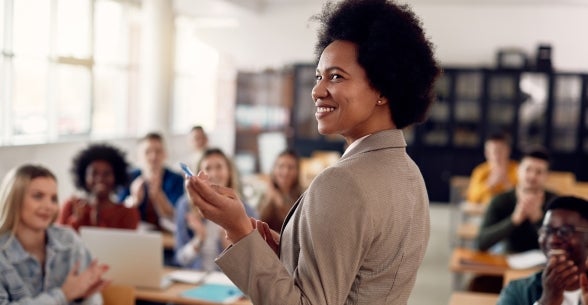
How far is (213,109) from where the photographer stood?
41.6 feet

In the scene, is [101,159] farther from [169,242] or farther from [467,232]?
[467,232]

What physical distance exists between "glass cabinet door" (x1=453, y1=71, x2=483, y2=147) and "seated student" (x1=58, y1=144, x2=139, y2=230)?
7.56 m

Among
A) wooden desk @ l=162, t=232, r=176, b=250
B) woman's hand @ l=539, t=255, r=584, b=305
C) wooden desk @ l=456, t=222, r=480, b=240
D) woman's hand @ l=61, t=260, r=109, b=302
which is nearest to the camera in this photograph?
woman's hand @ l=539, t=255, r=584, b=305

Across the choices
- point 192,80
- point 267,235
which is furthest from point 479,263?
point 192,80

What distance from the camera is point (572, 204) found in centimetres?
284

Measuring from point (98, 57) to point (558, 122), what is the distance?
706 cm

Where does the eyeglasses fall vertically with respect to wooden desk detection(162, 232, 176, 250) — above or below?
above

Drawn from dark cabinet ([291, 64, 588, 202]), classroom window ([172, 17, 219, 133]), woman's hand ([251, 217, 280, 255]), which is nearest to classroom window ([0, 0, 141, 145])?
classroom window ([172, 17, 219, 133])

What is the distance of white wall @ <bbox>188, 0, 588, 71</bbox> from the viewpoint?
11258 mm

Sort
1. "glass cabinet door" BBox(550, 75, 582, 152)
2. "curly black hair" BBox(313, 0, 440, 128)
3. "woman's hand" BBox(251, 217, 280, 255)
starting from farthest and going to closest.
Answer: "glass cabinet door" BBox(550, 75, 582, 152), "woman's hand" BBox(251, 217, 280, 255), "curly black hair" BBox(313, 0, 440, 128)

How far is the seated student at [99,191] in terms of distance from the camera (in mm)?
4461

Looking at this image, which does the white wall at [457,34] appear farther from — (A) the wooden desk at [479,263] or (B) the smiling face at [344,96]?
(B) the smiling face at [344,96]

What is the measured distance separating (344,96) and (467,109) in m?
10.6

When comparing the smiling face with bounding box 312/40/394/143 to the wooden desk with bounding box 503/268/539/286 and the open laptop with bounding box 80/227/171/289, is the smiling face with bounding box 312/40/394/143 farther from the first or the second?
the wooden desk with bounding box 503/268/539/286
